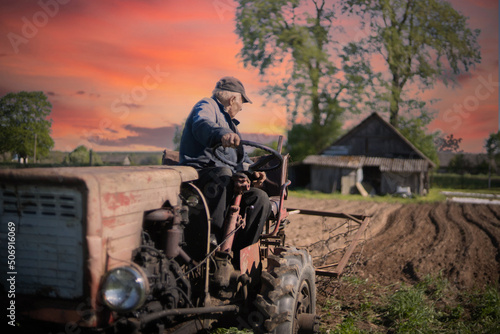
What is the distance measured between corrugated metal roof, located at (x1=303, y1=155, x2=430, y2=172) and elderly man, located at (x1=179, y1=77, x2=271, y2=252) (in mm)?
22887

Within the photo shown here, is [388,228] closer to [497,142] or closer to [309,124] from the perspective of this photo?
[309,124]

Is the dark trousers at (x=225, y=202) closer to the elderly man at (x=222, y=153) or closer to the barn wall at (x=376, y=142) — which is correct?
the elderly man at (x=222, y=153)

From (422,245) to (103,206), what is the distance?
334 inches

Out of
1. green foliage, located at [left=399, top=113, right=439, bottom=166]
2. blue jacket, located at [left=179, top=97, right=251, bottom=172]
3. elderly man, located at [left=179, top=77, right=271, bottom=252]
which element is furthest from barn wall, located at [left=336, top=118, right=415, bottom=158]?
blue jacket, located at [left=179, top=97, right=251, bottom=172]

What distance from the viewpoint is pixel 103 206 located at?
2215 mm

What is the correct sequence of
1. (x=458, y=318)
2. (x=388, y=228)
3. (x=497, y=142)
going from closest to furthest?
1. (x=458, y=318)
2. (x=388, y=228)
3. (x=497, y=142)

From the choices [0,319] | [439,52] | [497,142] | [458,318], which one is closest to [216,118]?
[0,319]

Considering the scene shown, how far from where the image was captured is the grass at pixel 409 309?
14.4 feet

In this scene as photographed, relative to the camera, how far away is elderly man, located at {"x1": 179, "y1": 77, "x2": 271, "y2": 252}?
311cm

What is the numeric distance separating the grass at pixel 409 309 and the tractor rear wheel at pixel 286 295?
0.92 meters

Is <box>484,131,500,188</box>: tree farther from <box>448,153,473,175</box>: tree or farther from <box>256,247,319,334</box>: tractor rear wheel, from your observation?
<box>256,247,319,334</box>: tractor rear wheel

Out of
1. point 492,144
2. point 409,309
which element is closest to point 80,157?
point 409,309

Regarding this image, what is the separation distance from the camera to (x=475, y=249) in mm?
8586

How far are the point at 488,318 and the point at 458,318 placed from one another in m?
0.32
